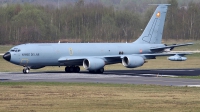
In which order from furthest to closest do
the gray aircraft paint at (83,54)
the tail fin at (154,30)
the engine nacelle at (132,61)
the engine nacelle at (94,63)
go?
Result: the tail fin at (154,30) → the engine nacelle at (132,61) → the gray aircraft paint at (83,54) → the engine nacelle at (94,63)

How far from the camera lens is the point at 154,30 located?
54938mm

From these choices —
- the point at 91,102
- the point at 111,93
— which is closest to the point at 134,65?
the point at 111,93

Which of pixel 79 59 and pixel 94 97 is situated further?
pixel 79 59

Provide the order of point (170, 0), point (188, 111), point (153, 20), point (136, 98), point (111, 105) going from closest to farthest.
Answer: point (188, 111) → point (111, 105) → point (136, 98) → point (153, 20) → point (170, 0)

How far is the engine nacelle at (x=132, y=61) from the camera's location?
47931mm

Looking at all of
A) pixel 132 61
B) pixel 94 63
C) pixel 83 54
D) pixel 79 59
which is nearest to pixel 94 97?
pixel 94 63

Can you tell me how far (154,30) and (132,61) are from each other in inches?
314

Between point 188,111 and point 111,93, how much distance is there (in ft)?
25.0

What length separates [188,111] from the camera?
23.6 meters

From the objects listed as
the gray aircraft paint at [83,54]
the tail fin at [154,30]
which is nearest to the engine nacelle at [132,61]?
the gray aircraft paint at [83,54]

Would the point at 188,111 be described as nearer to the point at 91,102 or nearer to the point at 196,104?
the point at 196,104

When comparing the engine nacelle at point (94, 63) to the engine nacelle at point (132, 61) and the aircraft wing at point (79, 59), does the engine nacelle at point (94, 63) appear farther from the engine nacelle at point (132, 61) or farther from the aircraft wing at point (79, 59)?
the engine nacelle at point (132, 61)

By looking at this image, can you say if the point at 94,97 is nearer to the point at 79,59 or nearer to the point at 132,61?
the point at 132,61

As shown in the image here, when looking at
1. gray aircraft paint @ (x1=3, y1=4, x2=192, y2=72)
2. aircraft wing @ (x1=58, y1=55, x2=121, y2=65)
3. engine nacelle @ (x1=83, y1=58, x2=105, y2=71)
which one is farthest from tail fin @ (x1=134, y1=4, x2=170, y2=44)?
engine nacelle @ (x1=83, y1=58, x2=105, y2=71)
